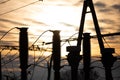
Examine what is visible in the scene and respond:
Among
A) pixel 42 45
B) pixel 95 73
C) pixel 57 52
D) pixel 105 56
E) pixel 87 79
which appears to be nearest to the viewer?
pixel 105 56

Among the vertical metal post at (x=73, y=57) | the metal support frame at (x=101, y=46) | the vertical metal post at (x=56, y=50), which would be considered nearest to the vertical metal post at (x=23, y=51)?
the vertical metal post at (x=56, y=50)

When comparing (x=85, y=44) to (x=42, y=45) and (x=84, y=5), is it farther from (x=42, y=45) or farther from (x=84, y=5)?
(x=42, y=45)

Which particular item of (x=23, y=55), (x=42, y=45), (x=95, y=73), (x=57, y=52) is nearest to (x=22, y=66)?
(x=23, y=55)

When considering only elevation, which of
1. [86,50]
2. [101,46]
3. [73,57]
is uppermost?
[101,46]

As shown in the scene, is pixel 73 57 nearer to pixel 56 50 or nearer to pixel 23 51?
pixel 56 50

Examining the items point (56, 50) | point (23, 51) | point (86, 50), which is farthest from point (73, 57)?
point (23, 51)

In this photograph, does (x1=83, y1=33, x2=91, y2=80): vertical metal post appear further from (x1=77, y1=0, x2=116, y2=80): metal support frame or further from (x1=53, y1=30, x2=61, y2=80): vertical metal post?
(x1=53, y1=30, x2=61, y2=80): vertical metal post

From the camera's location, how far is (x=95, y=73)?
3979 inches

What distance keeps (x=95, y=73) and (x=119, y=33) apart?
82371 millimetres

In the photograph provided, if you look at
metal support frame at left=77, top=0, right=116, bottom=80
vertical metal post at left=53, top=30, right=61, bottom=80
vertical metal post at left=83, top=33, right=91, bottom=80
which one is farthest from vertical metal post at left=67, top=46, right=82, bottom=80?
vertical metal post at left=83, top=33, right=91, bottom=80

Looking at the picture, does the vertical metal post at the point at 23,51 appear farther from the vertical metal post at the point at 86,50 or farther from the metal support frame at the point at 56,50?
the vertical metal post at the point at 86,50

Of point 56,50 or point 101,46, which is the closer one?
point 56,50

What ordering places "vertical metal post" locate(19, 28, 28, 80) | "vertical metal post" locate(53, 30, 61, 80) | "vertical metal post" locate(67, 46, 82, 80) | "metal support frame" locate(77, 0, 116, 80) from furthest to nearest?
"vertical metal post" locate(19, 28, 28, 80) < "vertical metal post" locate(53, 30, 61, 80) < "metal support frame" locate(77, 0, 116, 80) < "vertical metal post" locate(67, 46, 82, 80)

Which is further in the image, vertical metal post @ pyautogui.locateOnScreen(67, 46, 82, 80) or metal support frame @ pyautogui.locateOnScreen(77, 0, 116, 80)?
metal support frame @ pyautogui.locateOnScreen(77, 0, 116, 80)
